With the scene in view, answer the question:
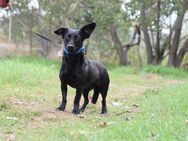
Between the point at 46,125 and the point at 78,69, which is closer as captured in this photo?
the point at 46,125

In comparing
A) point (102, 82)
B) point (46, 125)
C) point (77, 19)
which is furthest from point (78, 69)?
point (77, 19)

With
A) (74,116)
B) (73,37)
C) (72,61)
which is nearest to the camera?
(74,116)

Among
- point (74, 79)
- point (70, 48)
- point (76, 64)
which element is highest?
point (70, 48)

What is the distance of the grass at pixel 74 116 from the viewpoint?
532cm

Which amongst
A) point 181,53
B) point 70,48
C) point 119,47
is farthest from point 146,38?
point 70,48

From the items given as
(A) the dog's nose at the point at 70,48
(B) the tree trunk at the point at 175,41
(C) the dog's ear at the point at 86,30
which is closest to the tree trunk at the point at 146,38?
(B) the tree trunk at the point at 175,41

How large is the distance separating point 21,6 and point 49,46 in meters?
3.31

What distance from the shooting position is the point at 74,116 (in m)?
7.27

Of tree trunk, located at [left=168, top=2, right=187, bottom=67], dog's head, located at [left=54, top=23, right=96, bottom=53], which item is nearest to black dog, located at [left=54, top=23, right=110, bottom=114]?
dog's head, located at [left=54, top=23, right=96, bottom=53]

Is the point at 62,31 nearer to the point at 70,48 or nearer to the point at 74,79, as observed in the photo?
the point at 70,48

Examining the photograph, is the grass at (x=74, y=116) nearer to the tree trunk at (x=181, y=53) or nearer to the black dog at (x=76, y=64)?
the black dog at (x=76, y=64)

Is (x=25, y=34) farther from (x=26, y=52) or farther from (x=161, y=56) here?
(x=161, y=56)

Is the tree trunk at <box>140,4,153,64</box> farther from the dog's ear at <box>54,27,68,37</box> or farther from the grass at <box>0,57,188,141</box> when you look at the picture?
the dog's ear at <box>54,27,68,37</box>

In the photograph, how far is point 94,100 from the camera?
8312 mm
